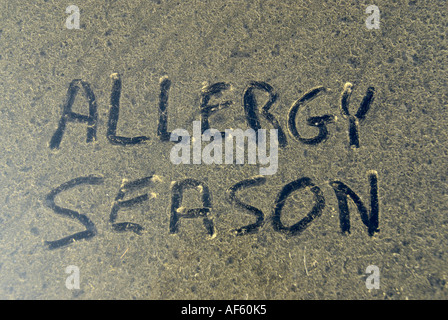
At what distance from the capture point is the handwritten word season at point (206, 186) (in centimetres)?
167

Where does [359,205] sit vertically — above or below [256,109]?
below

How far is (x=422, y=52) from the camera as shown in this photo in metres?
1.73

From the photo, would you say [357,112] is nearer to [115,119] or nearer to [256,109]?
[256,109]

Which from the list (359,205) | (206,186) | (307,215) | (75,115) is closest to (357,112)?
(359,205)

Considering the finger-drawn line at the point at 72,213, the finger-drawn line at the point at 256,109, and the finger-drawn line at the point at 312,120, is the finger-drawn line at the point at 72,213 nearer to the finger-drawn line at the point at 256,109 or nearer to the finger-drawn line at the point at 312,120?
the finger-drawn line at the point at 256,109

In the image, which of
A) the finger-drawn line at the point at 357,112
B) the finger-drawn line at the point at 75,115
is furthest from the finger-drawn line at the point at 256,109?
the finger-drawn line at the point at 75,115

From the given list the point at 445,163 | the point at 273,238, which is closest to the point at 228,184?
the point at 273,238

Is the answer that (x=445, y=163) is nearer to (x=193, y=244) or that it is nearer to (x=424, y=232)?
(x=424, y=232)

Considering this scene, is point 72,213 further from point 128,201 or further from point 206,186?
point 206,186

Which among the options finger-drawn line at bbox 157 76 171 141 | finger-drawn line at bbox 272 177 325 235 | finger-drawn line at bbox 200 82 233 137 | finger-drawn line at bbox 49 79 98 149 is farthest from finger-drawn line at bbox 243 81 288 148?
finger-drawn line at bbox 49 79 98 149

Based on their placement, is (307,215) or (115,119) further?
(115,119)

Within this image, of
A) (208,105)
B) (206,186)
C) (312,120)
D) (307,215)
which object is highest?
(208,105)

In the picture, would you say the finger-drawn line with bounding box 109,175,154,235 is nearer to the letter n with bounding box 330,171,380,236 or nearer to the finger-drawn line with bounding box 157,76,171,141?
the finger-drawn line with bounding box 157,76,171,141

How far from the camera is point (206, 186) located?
5.69 ft
